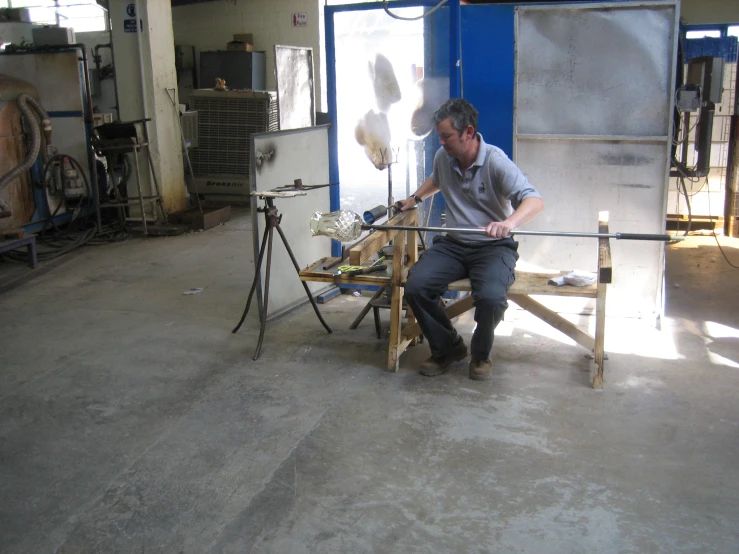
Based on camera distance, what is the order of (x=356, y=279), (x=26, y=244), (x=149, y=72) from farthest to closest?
(x=149, y=72), (x=26, y=244), (x=356, y=279)

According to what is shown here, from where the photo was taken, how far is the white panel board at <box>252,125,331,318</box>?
4.42m

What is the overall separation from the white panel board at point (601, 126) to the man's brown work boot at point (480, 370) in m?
1.36

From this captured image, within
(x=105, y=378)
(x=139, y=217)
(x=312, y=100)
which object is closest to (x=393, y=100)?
(x=312, y=100)

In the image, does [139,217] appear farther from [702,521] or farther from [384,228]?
[702,521]

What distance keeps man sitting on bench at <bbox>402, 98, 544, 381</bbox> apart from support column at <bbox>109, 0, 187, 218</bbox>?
463 centimetres

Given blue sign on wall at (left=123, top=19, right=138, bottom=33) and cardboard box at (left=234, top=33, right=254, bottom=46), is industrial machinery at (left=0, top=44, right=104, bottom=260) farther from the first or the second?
cardboard box at (left=234, top=33, right=254, bottom=46)

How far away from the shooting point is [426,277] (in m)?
3.73

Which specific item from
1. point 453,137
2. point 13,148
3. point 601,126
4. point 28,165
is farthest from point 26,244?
point 601,126

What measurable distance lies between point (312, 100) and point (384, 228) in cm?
202

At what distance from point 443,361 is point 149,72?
520 cm

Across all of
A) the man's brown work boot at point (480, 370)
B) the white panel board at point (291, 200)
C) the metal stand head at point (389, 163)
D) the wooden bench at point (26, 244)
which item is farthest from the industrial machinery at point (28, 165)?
the man's brown work boot at point (480, 370)

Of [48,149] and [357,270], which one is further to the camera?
[48,149]

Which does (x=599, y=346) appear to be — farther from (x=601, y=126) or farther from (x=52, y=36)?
(x=52, y=36)

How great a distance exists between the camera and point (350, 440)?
124 inches
